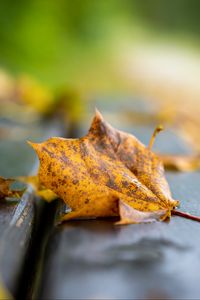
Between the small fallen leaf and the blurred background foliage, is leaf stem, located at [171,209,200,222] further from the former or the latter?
the blurred background foliage

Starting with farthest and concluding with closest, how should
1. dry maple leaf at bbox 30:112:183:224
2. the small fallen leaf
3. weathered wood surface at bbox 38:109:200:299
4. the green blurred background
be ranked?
the green blurred background
the small fallen leaf
dry maple leaf at bbox 30:112:183:224
weathered wood surface at bbox 38:109:200:299

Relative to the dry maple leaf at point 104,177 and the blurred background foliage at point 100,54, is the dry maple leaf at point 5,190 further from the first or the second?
the blurred background foliage at point 100,54

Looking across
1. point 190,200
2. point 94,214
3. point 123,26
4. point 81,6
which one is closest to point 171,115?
point 190,200

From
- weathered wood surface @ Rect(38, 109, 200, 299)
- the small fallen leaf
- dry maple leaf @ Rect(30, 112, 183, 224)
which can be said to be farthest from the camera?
the small fallen leaf

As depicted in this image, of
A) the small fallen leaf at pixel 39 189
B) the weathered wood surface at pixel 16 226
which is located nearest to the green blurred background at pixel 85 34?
the weathered wood surface at pixel 16 226

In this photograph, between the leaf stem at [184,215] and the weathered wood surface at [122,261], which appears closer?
the weathered wood surface at [122,261]

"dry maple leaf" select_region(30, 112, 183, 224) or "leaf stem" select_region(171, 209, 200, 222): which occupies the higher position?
"dry maple leaf" select_region(30, 112, 183, 224)

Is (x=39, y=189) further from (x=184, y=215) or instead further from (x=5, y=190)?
(x=184, y=215)

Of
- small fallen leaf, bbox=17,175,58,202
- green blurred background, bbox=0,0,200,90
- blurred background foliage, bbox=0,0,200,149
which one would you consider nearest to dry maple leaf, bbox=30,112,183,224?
small fallen leaf, bbox=17,175,58,202
